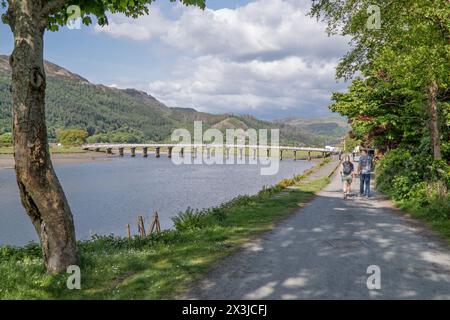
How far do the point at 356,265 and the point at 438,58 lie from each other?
775 cm

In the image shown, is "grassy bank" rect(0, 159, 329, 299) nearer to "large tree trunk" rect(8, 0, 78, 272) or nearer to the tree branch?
"large tree trunk" rect(8, 0, 78, 272)

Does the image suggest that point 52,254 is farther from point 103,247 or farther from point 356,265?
point 356,265

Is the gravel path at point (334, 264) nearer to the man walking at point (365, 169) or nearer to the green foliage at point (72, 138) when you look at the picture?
the man walking at point (365, 169)

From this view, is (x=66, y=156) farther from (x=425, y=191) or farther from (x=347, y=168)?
(x=425, y=191)

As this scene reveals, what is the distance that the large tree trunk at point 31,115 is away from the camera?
6.80 metres

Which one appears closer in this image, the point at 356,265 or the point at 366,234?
the point at 356,265

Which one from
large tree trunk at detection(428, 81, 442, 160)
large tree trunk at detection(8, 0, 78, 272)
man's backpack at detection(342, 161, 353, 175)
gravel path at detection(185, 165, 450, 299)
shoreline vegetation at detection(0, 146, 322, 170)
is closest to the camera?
gravel path at detection(185, 165, 450, 299)

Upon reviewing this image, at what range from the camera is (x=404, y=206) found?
1644 cm

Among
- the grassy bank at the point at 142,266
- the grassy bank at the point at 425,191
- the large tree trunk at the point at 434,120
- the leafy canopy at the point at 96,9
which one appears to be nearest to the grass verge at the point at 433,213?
the grassy bank at the point at 425,191

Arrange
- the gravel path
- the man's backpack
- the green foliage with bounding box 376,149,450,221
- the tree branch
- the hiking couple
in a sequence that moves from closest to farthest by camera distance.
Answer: the gravel path, the tree branch, the green foliage with bounding box 376,149,450,221, the man's backpack, the hiking couple

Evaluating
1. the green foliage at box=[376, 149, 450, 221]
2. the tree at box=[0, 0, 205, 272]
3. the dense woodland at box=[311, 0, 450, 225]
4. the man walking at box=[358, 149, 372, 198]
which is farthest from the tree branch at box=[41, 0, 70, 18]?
the man walking at box=[358, 149, 372, 198]

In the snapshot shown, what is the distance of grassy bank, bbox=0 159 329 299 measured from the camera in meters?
6.64

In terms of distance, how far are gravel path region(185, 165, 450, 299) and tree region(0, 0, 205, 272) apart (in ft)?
9.32
